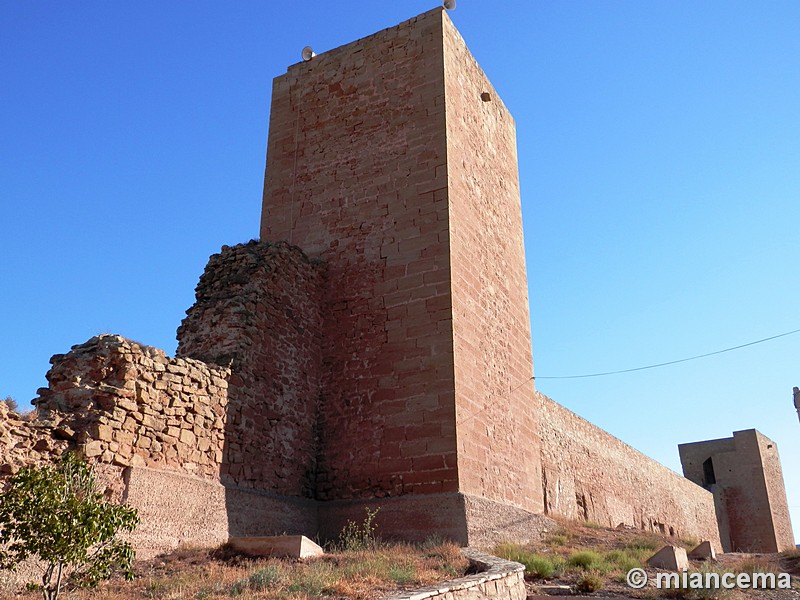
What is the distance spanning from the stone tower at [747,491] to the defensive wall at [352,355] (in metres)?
16.9

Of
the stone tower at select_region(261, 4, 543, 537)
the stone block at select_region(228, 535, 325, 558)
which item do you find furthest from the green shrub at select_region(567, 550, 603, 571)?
the stone block at select_region(228, 535, 325, 558)

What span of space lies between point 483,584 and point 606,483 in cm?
1198

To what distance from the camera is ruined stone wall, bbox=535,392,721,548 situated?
14.1m

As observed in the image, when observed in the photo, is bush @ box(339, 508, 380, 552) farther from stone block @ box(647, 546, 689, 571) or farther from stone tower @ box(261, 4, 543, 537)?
stone block @ box(647, 546, 689, 571)

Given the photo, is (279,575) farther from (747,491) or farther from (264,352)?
(747,491)

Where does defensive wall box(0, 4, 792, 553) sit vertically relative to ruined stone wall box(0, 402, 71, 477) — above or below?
above

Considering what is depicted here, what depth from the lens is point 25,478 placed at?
5176mm

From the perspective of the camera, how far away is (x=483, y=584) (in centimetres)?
607

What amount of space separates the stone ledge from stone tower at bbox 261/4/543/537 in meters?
1.64

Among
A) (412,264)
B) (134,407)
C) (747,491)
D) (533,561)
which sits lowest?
(533,561)

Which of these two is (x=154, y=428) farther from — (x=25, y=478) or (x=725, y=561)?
(x=725, y=561)

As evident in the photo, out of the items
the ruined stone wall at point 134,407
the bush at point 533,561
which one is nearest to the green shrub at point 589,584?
the bush at point 533,561

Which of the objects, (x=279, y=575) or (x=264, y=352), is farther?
(x=264, y=352)

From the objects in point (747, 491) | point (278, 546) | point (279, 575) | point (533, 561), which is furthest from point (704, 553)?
point (747, 491)
